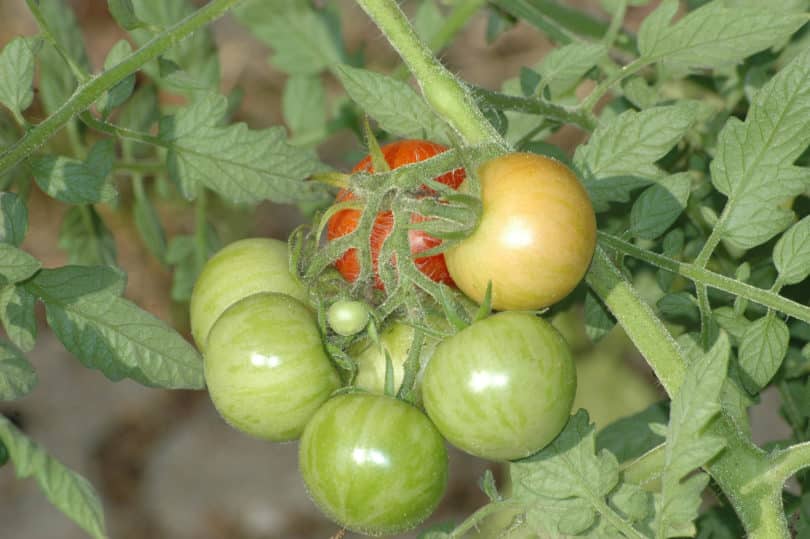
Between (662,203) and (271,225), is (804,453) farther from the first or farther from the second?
(271,225)

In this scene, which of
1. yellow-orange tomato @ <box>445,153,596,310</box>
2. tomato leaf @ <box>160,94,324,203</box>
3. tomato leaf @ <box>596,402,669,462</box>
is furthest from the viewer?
tomato leaf @ <box>596,402,669,462</box>

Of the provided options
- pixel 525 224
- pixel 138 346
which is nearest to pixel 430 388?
pixel 525 224

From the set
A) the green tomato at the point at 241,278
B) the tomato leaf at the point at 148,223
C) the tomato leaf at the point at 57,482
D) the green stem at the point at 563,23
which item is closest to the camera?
the tomato leaf at the point at 57,482

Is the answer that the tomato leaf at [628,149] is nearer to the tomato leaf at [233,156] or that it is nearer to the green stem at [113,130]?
the tomato leaf at [233,156]

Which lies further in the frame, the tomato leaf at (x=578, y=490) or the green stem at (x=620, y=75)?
the green stem at (x=620, y=75)

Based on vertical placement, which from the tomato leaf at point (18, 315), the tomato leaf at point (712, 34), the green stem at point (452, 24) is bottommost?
the green stem at point (452, 24)

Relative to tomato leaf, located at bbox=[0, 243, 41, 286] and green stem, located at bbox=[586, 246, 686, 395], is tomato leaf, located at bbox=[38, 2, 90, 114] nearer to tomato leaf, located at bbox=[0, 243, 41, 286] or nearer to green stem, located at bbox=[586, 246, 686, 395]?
tomato leaf, located at bbox=[0, 243, 41, 286]

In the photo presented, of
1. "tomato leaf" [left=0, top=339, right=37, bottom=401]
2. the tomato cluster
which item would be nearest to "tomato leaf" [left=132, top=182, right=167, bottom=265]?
the tomato cluster

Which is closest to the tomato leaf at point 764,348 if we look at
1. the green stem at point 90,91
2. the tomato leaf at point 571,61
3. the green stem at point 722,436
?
the green stem at point 722,436
